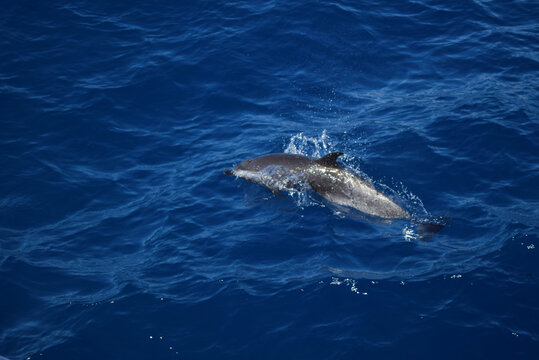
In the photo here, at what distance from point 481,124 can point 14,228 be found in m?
12.9

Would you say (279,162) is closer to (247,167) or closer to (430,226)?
(247,167)

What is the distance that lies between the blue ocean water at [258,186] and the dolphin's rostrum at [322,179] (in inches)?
14.6

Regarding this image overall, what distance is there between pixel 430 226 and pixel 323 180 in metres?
2.86

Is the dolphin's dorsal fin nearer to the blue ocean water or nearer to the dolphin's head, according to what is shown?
the blue ocean water

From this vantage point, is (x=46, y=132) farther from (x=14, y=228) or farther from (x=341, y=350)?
(x=341, y=350)

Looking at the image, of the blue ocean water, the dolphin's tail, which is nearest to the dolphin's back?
the blue ocean water

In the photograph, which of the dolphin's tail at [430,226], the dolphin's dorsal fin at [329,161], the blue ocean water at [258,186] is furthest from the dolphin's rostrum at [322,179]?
the dolphin's tail at [430,226]

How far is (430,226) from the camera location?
430 inches

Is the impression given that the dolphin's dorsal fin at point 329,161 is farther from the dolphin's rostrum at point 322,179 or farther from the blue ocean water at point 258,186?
the blue ocean water at point 258,186

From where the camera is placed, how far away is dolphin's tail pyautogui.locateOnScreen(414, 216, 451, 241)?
424 inches

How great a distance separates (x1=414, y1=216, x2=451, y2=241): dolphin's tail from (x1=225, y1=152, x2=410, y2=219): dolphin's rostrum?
0.51 metres

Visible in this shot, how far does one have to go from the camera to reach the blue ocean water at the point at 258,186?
9141 mm

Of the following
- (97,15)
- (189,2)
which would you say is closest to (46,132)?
(97,15)

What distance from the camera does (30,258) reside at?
446 inches
